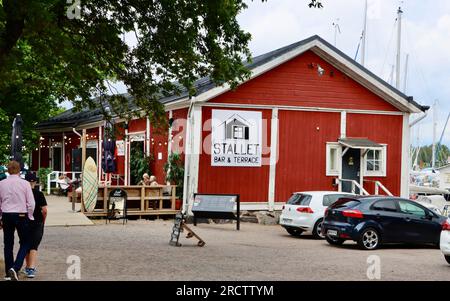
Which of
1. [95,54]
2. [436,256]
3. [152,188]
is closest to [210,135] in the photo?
[152,188]

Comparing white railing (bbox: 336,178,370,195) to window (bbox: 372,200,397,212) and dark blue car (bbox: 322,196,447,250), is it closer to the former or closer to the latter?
dark blue car (bbox: 322,196,447,250)

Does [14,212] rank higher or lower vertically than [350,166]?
lower

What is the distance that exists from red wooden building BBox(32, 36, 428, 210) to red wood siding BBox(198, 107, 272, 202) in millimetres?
36

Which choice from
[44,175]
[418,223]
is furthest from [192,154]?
[44,175]

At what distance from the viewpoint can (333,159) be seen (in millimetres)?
26938

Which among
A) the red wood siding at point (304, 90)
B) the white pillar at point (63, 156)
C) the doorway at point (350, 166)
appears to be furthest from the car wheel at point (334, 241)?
the white pillar at point (63, 156)

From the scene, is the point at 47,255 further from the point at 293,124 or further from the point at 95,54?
the point at 293,124

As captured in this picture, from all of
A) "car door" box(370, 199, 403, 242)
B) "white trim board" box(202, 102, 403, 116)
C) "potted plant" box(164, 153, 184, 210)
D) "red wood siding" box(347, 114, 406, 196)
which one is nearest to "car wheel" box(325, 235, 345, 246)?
"car door" box(370, 199, 403, 242)

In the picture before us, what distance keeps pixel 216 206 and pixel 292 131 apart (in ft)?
16.3

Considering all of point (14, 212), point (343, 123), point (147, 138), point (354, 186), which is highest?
point (343, 123)

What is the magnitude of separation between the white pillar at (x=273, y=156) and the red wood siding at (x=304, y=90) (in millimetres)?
634

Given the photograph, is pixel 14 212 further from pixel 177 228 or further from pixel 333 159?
pixel 333 159

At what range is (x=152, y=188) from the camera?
2409 centimetres
